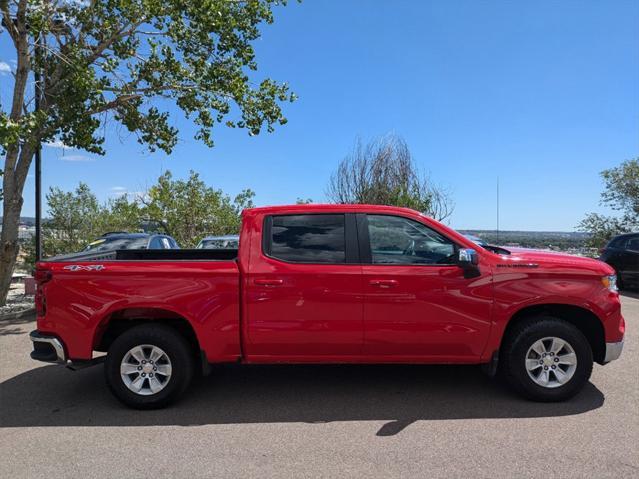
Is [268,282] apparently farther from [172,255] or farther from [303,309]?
[172,255]

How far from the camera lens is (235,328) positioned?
15.2 feet

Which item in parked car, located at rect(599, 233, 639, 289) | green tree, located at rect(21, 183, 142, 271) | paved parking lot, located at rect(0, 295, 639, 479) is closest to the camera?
paved parking lot, located at rect(0, 295, 639, 479)

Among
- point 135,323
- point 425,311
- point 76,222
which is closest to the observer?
point 425,311

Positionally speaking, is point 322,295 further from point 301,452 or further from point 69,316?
point 69,316

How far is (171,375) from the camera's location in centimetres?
465

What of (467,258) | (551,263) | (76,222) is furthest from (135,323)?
(76,222)

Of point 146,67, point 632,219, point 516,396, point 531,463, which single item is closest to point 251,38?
point 146,67

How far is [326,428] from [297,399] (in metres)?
0.74

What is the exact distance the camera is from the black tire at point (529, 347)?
4684mm

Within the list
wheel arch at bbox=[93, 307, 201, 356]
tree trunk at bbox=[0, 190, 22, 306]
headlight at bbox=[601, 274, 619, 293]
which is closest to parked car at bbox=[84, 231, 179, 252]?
tree trunk at bbox=[0, 190, 22, 306]

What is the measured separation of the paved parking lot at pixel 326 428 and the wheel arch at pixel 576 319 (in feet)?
1.69

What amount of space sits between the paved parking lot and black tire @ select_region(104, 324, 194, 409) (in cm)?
16

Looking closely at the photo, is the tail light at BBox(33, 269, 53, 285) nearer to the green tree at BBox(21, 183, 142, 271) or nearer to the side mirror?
the side mirror

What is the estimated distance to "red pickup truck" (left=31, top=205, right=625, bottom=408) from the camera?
460 centimetres
